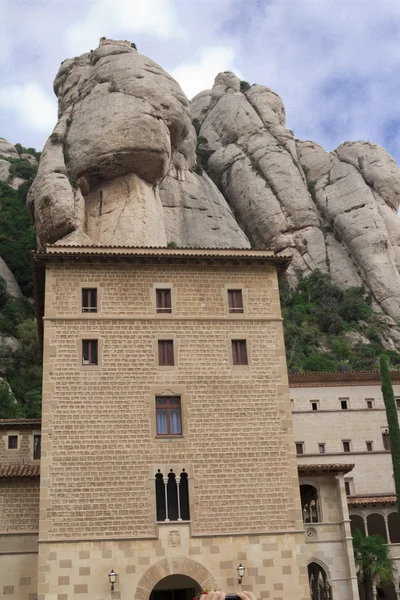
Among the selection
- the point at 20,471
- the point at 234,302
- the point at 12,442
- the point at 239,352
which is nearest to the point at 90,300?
the point at 234,302

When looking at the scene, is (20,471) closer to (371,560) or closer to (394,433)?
(371,560)

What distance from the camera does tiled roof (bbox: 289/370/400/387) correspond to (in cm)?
3947

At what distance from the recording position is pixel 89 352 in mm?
23391

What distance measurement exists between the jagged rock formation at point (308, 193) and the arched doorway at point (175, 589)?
4455cm

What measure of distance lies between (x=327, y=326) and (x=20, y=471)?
43.5m

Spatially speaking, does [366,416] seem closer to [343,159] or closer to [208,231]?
[208,231]

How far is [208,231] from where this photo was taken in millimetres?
66312

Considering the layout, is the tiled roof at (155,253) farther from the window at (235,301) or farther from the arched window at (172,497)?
the arched window at (172,497)

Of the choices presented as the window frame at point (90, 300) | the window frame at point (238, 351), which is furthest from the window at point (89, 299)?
the window frame at point (238, 351)

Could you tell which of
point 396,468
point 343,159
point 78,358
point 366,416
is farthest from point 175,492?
point 343,159

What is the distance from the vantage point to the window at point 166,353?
2366cm

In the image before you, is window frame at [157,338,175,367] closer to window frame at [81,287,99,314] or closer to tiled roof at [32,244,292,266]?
window frame at [81,287,99,314]

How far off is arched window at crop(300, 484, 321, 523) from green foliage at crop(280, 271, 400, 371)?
24.6 m

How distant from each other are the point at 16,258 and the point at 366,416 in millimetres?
37719
